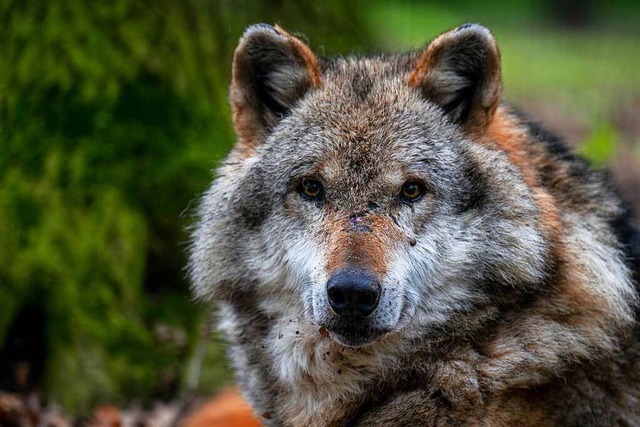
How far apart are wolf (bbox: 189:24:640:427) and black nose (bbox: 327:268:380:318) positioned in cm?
9

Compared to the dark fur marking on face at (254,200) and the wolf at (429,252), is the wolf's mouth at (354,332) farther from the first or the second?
the dark fur marking on face at (254,200)

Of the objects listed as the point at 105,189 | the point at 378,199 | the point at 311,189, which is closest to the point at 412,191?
the point at 378,199

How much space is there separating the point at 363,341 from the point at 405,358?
1.51 ft

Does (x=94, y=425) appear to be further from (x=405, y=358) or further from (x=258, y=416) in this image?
(x=405, y=358)

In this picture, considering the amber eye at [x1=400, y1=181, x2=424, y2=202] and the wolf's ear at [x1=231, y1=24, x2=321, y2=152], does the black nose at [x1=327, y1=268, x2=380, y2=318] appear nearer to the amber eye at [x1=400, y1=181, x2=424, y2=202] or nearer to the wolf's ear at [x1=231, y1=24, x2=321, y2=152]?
the amber eye at [x1=400, y1=181, x2=424, y2=202]

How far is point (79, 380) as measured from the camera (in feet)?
25.8

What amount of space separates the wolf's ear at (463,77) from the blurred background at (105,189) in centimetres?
263

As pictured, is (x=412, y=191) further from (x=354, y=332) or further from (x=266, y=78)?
(x=266, y=78)

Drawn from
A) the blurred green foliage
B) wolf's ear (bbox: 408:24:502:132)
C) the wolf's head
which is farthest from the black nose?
the blurred green foliage

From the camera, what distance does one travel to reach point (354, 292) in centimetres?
459

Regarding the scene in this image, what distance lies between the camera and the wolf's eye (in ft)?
16.9

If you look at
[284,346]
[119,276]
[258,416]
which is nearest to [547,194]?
[284,346]

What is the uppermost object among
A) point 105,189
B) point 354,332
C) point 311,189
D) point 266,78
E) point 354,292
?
point 266,78

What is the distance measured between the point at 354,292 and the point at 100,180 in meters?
4.13
